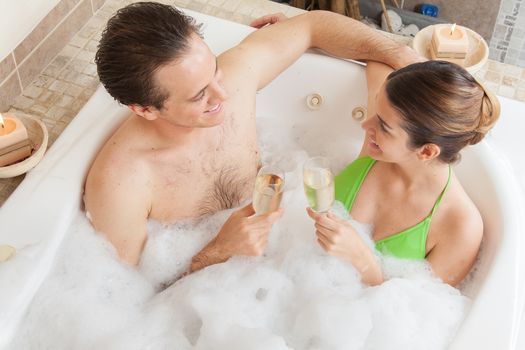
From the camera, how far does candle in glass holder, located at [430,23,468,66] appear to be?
206cm

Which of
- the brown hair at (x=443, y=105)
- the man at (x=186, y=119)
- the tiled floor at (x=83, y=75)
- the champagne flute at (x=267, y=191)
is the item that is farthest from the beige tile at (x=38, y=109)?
the brown hair at (x=443, y=105)

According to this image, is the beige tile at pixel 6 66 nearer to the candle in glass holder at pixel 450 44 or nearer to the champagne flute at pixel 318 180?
the champagne flute at pixel 318 180

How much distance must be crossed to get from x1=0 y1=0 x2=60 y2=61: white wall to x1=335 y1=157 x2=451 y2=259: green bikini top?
3.16ft

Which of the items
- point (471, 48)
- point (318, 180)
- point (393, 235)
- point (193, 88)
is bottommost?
point (393, 235)

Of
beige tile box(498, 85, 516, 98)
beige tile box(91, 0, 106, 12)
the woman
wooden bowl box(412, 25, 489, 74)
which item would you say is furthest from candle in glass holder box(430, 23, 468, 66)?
beige tile box(91, 0, 106, 12)

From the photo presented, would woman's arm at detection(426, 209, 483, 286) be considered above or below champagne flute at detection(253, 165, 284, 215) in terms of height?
below

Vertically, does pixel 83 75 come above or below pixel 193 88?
below

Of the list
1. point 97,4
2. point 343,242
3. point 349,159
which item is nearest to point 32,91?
point 97,4

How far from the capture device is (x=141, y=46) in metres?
1.46

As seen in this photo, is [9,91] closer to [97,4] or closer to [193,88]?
[97,4]

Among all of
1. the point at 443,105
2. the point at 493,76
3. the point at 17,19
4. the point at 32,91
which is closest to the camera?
the point at 443,105

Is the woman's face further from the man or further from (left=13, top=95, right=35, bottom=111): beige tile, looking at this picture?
(left=13, top=95, right=35, bottom=111): beige tile

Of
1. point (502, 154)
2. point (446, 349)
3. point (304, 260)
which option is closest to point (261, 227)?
point (304, 260)

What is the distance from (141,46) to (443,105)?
630 mm
